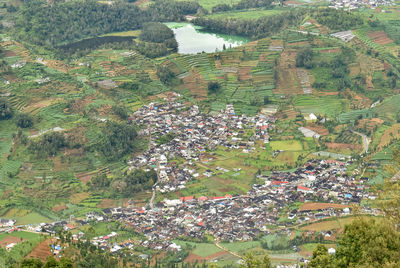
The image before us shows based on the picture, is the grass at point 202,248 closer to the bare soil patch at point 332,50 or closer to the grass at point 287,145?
the grass at point 287,145

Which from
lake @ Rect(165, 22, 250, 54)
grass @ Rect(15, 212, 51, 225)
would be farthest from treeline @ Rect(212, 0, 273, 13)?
grass @ Rect(15, 212, 51, 225)

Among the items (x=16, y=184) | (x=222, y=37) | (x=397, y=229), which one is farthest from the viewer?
(x=222, y=37)

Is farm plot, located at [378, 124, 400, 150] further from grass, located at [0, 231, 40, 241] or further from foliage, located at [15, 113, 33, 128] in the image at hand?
foliage, located at [15, 113, 33, 128]

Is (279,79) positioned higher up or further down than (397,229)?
further down

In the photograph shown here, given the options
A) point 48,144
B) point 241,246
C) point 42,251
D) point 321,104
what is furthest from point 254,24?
point 42,251

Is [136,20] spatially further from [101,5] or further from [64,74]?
[64,74]

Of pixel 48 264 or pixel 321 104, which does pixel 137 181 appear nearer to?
pixel 48 264

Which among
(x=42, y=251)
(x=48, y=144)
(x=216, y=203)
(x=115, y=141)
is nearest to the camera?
(x=42, y=251)

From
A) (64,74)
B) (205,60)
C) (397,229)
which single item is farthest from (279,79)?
(397,229)
